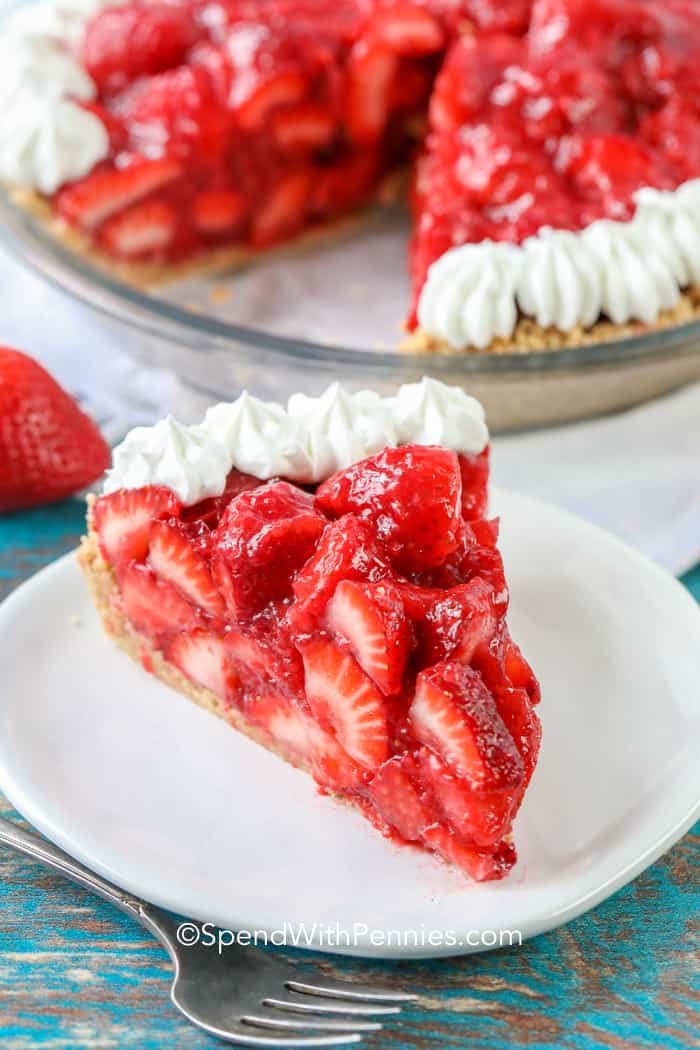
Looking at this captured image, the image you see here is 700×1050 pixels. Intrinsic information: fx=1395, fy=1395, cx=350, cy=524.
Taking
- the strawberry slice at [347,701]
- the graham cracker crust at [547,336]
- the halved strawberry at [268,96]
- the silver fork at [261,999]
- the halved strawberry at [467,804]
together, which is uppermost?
the halved strawberry at [268,96]

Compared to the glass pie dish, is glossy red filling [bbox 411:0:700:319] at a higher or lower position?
higher

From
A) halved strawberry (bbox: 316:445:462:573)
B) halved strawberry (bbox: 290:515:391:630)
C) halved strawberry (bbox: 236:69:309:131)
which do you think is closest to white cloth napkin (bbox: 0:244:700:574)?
halved strawberry (bbox: 236:69:309:131)

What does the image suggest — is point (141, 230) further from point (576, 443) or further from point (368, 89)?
point (576, 443)

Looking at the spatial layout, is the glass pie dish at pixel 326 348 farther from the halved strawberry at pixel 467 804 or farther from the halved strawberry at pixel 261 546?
the halved strawberry at pixel 467 804

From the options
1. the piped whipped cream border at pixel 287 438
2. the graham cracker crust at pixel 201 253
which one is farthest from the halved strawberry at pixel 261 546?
the graham cracker crust at pixel 201 253

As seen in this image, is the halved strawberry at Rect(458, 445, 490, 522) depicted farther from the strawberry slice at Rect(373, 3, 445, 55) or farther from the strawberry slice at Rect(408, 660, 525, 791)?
the strawberry slice at Rect(373, 3, 445, 55)

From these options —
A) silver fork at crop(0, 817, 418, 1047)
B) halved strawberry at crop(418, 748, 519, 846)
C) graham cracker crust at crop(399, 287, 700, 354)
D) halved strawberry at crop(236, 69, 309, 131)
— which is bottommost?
silver fork at crop(0, 817, 418, 1047)

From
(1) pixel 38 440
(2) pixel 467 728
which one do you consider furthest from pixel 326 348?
(2) pixel 467 728

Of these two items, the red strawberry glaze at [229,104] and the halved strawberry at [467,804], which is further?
the red strawberry glaze at [229,104]
